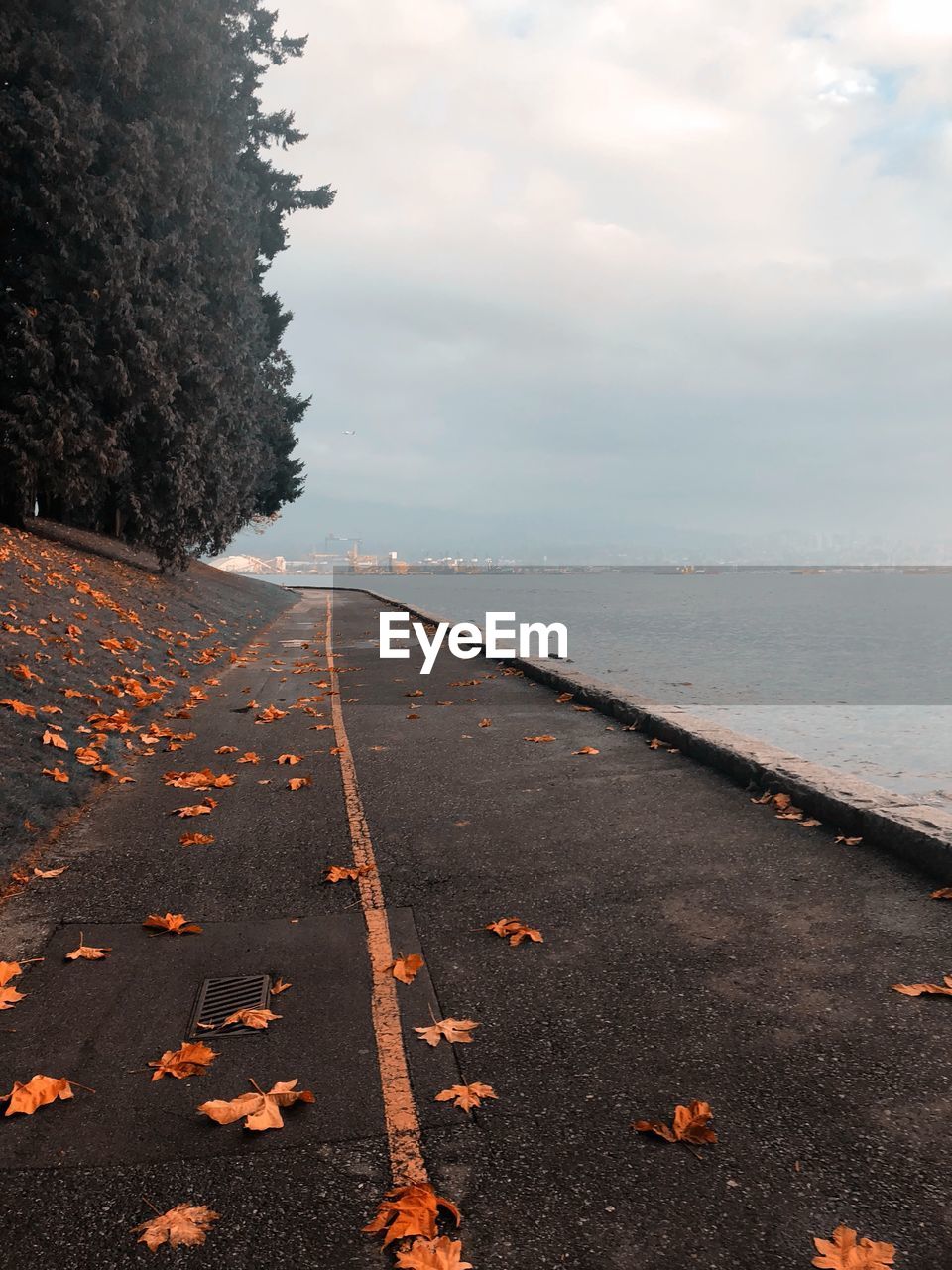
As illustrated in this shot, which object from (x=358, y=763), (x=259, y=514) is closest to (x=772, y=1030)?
(x=358, y=763)

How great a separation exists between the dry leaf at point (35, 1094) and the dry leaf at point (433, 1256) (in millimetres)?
1556

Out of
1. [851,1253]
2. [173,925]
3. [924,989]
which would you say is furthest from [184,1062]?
[924,989]

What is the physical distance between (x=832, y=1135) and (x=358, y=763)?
6383 millimetres

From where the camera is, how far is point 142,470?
80.2 feet

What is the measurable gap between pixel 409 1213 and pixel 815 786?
205 inches

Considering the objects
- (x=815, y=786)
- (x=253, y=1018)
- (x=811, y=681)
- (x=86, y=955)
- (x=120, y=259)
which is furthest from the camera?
(x=811, y=681)

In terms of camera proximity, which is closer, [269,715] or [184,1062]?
[184,1062]

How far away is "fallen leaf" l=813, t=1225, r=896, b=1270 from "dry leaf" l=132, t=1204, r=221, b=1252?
174cm

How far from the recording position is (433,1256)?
8.68 feet

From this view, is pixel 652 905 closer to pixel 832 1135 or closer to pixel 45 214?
pixel 832 1135

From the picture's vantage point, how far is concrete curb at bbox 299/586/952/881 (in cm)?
597

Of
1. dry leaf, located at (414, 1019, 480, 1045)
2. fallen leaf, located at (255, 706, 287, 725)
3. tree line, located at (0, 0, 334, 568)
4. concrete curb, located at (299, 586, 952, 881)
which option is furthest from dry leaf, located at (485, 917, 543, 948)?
tree line, located at (0, 0, 334, 568)

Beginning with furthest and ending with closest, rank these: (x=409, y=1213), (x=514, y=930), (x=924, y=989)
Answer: (x=514, y=930) < (x=924, y=989) < (x=409, y=1213)

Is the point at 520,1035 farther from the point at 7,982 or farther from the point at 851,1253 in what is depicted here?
the point at 7,982
